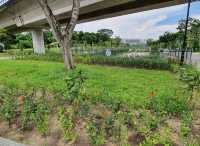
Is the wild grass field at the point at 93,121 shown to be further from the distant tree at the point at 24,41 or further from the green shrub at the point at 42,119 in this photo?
the distant tree at the point at 24,41

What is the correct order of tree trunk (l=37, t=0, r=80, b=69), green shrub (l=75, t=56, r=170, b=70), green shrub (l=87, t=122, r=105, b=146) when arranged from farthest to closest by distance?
green shrub (l=75, t=56, r=170, b=70) < tree trunk (l=37, t=0, r=80, b=69) < green shrub (l=87, t=122, r=105, b=146)

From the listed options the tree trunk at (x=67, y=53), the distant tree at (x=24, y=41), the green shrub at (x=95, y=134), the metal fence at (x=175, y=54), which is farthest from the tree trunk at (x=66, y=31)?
the distant tree at (x=24, y=41)

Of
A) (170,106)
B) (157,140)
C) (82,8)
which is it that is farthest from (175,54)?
(157,140)

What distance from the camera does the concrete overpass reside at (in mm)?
14188

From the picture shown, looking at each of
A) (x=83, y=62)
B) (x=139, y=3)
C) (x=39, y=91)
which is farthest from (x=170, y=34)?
(x=39, y=91)

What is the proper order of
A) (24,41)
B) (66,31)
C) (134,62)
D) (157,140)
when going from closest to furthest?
(157,140), (66,31), (134,62), (24,41)

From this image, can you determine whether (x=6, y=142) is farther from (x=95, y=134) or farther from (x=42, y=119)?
(x=95, y=134)

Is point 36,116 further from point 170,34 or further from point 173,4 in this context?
point 170,34

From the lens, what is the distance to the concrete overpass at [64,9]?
1419cm

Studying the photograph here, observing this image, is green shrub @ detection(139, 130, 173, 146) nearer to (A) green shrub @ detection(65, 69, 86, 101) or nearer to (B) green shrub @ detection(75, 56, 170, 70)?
(A) green shrub @ detection(65, 69, 86, 101)

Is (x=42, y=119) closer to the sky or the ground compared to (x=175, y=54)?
closer to the ground

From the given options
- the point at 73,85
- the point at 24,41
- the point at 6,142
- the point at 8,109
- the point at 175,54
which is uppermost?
the point at 24,41

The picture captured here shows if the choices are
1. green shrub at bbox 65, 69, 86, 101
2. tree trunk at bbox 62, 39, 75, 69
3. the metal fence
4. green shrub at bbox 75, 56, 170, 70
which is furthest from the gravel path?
the metal fence

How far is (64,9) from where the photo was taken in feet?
53.8
